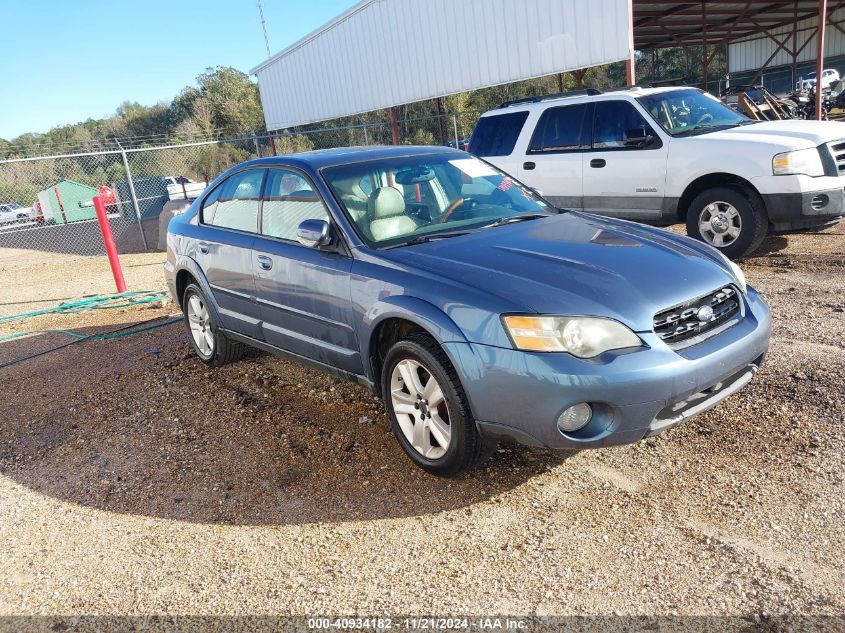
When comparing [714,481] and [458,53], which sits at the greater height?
[458,53]

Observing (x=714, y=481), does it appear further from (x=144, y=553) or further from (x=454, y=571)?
(x=144, y=553)

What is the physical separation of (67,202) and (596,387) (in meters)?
24.7

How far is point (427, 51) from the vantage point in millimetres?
16547

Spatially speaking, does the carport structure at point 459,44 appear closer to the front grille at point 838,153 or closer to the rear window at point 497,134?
the rear window at point 497,134

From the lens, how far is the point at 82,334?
721 cm

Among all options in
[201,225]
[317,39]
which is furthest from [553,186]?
→ [317,39]

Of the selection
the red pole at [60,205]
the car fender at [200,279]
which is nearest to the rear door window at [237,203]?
the car fender at [200,279]

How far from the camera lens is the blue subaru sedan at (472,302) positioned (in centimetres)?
291

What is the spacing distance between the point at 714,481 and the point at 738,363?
1.86 ft

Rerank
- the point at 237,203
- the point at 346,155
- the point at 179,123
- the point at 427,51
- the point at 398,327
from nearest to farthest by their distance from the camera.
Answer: the point at 398,327
the point at 346,155
the point at 237,203
the point at 427,51
the point at 179,123

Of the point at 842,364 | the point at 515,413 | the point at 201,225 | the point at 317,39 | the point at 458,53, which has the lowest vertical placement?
the point at 842,364

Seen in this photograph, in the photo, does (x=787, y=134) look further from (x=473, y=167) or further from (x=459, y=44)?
(x=459, y=44)

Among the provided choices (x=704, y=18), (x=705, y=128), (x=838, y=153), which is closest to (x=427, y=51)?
(x=704, y=18)

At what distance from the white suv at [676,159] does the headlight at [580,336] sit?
15.5 feet
